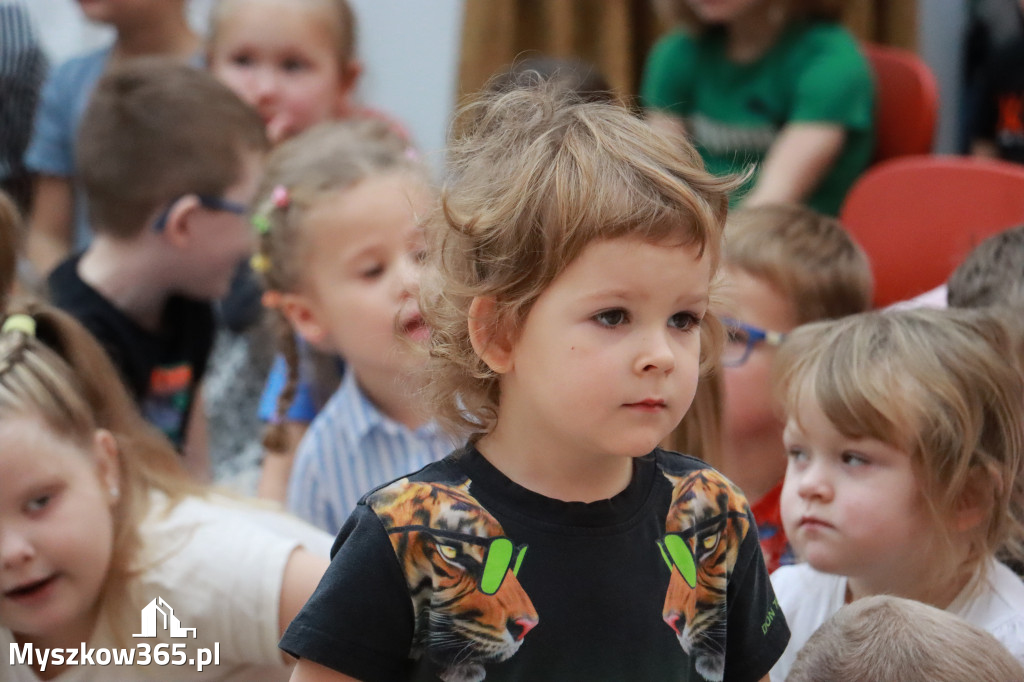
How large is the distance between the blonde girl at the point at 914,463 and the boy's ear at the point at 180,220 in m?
1.49

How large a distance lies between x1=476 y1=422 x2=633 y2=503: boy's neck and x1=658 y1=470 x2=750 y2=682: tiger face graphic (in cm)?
8

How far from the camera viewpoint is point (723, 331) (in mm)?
1275

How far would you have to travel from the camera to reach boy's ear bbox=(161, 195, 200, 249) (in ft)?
8.01

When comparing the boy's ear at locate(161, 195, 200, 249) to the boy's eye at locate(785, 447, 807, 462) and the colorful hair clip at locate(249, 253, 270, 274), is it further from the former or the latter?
the boy's eye at locate(785, 447, 807, 462)

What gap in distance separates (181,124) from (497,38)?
1.48 m

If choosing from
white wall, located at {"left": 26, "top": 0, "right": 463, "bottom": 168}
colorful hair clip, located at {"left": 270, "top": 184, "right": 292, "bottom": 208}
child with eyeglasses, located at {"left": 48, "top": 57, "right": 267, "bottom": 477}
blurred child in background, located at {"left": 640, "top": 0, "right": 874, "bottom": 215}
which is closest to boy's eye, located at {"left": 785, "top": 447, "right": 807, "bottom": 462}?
colorful hair clip, located at {"left": 270, "top": 184, "right": 292, "bottom": 208}

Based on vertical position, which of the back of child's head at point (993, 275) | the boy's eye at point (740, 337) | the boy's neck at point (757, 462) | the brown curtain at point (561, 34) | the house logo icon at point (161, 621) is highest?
the brown curtain at point (561, 34)

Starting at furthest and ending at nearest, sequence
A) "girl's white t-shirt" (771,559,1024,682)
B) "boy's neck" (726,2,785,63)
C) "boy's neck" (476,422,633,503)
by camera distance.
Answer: "boy's neck" (726,2,785,63) < "girl's white t-shirt" (771,559,1024,682) < "boy's neck" (476,422,633,503)

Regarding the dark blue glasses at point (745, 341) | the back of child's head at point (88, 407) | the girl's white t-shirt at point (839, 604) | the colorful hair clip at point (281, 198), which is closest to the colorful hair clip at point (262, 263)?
the colorful hair clip at point (281, 198)

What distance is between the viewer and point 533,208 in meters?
1.04

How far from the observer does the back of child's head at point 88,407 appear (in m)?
1.56

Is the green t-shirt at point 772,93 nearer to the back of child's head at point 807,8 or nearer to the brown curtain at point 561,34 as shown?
the back of child's head at point 807,8

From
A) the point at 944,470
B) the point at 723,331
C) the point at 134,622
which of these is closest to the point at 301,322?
the point at 134,622

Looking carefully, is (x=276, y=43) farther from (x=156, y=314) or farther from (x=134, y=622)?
(x=134, y=622)
